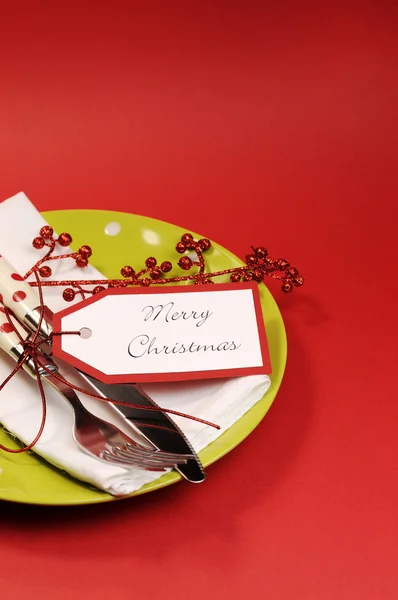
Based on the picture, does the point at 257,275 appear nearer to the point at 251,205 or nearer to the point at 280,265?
the point at 280,265

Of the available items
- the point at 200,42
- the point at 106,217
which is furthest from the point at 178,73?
the point at 106,217

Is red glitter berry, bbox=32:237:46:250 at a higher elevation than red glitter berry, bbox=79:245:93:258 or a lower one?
lower

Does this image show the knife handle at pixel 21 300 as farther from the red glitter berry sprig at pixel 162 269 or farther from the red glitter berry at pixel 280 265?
the red glitter berry at pixel 280 265

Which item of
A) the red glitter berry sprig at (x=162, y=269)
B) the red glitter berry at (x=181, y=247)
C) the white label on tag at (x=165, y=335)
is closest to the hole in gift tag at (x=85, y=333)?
the white label on tag at (x=165, y=335)

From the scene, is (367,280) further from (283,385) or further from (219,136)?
(219,136)

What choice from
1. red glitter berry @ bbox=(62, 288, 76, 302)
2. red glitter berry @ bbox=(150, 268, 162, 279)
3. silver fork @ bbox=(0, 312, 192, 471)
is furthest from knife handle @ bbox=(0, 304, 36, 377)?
red glitter berry @ bbox=(150, 268, 162, 279)

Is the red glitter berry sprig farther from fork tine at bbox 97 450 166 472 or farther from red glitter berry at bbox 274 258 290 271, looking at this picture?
fork tine at bbox 97 450 166 472

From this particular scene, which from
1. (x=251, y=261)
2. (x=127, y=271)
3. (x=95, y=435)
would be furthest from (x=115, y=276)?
(x=95, y=435)

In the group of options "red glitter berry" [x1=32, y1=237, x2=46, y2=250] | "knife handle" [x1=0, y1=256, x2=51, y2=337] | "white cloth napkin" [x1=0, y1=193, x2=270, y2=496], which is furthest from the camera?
"red glitter berry" [x1=32, y1=237, x2=46, y2=250]
